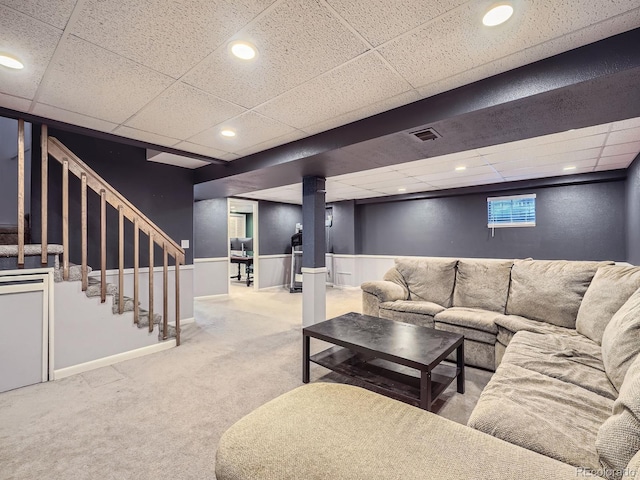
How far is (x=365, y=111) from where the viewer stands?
2.55 m

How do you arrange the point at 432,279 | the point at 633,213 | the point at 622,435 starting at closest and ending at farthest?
the point at 622,435 < the point at 432,279 < the point at 633,213

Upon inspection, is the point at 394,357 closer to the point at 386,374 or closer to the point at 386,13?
the point at 386,374

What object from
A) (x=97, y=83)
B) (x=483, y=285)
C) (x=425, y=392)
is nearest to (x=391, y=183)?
(x=483, y=285)

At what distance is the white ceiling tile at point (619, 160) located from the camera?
12.6ft

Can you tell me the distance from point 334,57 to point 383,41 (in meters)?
0.30

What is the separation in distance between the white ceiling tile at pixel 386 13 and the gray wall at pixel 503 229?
525cm

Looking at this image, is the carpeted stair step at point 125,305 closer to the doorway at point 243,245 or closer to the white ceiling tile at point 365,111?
the white ceiling tile at point 365,111

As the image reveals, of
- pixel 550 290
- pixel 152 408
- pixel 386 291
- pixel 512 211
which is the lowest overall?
pixel 152 408

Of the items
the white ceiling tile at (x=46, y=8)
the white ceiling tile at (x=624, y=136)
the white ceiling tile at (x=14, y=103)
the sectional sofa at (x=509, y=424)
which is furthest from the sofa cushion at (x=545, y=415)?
the white ceiling tile at (x=14, y=103)

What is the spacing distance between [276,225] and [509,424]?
22.9 feet

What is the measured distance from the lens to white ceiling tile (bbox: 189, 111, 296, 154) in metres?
2.76

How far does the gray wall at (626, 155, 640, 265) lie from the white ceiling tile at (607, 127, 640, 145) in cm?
68

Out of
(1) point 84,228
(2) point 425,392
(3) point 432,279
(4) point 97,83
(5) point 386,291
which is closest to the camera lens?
(2) point 425,392

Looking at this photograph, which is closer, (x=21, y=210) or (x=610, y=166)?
(x=21, y=210)
